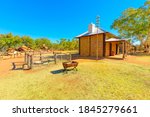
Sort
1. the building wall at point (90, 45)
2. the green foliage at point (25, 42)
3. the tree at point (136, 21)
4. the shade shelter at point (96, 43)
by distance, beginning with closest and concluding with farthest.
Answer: the shade shelter at point (96, 43) → the building wall at point (90, 45) → the tree at point (136, 21) → the green foliage at point (25, 42)

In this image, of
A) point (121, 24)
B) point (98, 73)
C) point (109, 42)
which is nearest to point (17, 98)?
point (98, 73)

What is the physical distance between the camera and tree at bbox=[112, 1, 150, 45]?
99.3ft

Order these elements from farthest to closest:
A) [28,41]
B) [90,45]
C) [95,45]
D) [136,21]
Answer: [28,41] → [136,21] → [90,45] → [95,45]

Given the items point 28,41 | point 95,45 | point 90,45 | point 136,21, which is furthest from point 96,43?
point 28,41

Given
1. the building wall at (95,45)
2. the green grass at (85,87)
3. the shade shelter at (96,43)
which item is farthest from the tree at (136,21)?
the green grass at (85,87)

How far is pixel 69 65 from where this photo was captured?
12.4 metres

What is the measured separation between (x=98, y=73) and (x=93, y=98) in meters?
4.37

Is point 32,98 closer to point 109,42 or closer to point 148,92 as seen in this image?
point 148,92

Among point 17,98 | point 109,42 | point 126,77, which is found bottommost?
point 17,98

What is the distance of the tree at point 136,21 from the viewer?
30255 mm

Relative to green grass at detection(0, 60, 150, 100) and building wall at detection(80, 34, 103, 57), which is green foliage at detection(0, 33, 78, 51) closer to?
building wall at detection(80, 34, 103, 57)

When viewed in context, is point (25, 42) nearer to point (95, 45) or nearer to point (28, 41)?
point (28, 41)

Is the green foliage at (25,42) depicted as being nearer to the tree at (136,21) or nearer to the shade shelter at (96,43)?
the tree at (136,21)

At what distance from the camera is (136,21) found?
3300 centimetres
